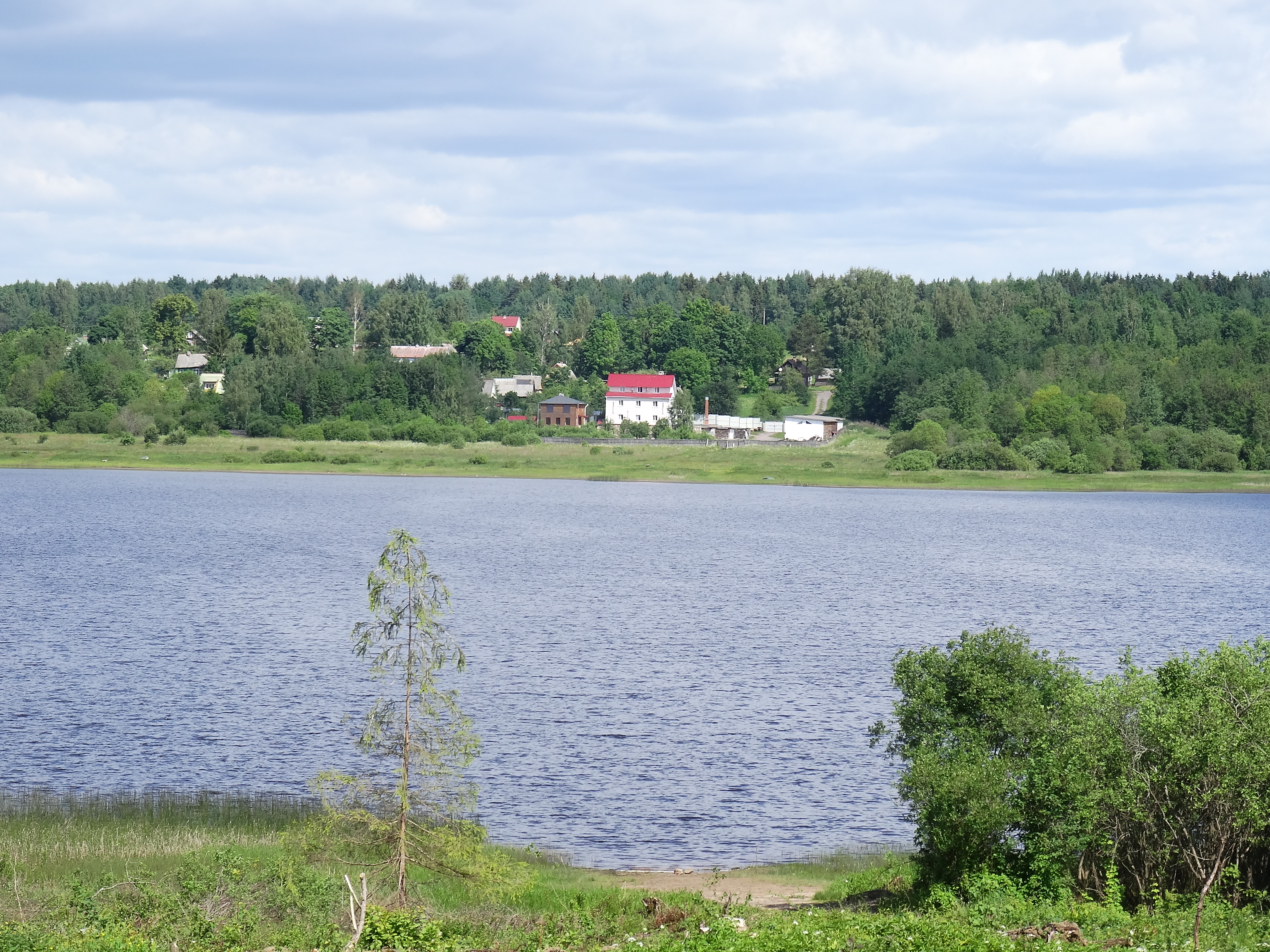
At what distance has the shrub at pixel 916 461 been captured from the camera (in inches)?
6329

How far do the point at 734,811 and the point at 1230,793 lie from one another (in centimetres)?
1440

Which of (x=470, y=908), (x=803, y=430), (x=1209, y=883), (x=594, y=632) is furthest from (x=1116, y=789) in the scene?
(x=803, y=430)

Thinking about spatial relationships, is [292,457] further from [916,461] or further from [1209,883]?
[1209,883]

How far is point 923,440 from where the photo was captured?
167 metres

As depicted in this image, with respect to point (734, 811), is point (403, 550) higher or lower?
higher

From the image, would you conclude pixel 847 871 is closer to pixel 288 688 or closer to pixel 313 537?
pixel 288 688

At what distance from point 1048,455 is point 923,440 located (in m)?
Answer: 16.0

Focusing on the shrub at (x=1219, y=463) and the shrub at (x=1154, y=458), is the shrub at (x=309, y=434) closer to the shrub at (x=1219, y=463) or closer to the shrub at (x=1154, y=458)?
the shrub at (x=1154, y=458)

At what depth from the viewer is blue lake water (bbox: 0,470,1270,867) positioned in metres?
35.6

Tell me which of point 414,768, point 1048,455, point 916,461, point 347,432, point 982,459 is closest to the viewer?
point 414,768

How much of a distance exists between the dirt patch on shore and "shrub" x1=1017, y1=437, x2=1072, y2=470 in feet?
466

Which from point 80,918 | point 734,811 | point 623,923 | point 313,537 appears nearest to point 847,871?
point 734,811

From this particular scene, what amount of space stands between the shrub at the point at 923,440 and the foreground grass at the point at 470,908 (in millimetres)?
139793

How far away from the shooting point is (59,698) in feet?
143
